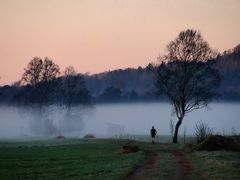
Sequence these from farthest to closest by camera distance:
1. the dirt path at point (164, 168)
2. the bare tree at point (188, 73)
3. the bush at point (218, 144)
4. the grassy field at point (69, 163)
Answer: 1. the bare tree at point (188, 73)
2. the bush at point (218, 144)
3. the grassy field at point (69, 163)
4. the dirt path at point (164, 168)

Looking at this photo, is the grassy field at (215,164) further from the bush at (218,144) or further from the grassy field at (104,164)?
the bush at (218,144)

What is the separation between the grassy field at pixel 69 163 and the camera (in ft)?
105

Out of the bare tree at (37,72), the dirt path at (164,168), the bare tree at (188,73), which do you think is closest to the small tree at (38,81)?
the bare tree at (37,72)

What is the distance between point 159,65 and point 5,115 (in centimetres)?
9478

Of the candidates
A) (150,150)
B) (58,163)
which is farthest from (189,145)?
(58,163)

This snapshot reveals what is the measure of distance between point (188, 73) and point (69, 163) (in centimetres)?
2803

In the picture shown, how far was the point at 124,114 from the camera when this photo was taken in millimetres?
172125

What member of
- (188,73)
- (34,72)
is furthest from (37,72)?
(188,73)

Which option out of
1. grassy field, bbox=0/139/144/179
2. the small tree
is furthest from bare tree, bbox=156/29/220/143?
the small tree

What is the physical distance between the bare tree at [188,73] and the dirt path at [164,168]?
21.5 metres

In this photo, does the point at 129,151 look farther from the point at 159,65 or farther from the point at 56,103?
the point at 56,103

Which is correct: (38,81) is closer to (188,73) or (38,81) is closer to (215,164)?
(188,73)

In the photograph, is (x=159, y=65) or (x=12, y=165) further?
(x=159, y=65)

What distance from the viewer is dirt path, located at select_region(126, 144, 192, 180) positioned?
2861 cm
